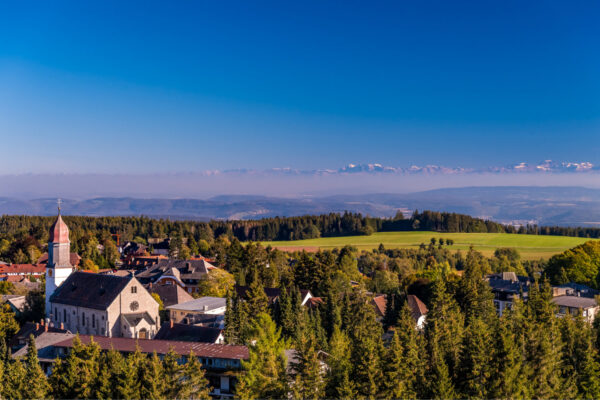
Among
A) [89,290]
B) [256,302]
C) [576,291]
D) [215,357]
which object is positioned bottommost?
[576,291]

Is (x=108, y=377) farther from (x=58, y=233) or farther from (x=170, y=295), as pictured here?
(x=58, y=233)

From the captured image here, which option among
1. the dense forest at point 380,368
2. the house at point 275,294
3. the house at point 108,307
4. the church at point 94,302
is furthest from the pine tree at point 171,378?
the house at point 275,294

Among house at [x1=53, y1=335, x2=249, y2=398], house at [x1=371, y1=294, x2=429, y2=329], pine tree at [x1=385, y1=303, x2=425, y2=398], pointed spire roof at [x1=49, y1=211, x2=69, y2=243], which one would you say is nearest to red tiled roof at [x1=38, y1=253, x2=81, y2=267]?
pointed spire roof at [x1=49, y1=211, x2=69, y2=243]

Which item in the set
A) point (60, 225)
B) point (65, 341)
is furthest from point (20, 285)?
point (65, 341)

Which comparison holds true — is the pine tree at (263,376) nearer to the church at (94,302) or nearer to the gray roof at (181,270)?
the church at (94,302)

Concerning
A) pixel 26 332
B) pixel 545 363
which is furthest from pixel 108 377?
pixel 545 363

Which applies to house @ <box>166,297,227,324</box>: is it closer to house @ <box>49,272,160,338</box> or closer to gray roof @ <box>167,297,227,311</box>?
gray roof @ <box>167,297,227,311</box>
